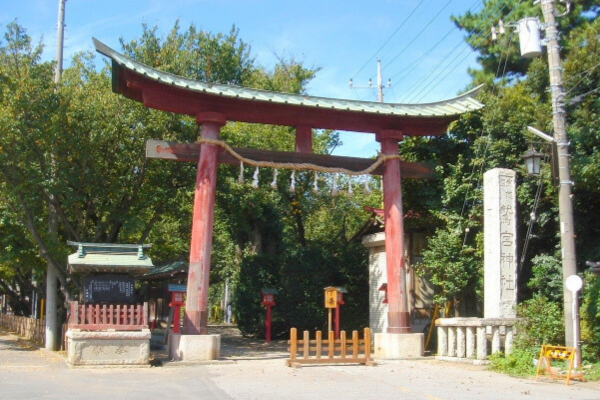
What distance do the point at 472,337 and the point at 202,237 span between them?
728 cm

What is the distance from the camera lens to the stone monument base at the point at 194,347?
1564 cm

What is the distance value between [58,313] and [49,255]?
10.4 ft

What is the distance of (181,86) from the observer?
15.9 meters

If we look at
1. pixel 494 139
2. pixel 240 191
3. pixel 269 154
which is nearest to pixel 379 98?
pixel 240 191

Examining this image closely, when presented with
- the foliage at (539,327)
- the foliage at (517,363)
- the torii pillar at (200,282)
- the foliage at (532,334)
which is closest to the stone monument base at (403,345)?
the foliage at (532,334)

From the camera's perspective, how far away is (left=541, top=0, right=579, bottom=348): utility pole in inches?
518

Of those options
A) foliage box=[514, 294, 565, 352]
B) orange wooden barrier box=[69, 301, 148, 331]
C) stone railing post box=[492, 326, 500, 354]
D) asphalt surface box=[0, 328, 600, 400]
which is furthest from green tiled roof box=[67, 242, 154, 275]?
foliage box=[514, 294, 565, 352]

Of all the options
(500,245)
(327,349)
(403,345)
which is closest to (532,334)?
(500,245)

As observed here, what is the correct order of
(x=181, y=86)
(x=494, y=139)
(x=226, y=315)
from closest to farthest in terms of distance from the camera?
(x=181, y=86), (x=494, y=139), (x=226, y=315)

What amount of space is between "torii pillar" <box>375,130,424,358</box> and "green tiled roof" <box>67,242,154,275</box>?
6532 millimetres

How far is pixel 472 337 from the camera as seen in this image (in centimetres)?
1603

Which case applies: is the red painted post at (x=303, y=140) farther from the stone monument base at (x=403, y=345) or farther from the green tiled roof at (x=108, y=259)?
the stone monument base at (x=403, y=345)

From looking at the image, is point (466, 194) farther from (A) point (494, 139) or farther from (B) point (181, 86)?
(B) point (181, 86)

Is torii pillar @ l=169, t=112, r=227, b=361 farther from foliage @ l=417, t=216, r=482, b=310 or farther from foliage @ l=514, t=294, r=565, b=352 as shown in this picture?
foliage @ l=514, t=294, r=565, b=352
